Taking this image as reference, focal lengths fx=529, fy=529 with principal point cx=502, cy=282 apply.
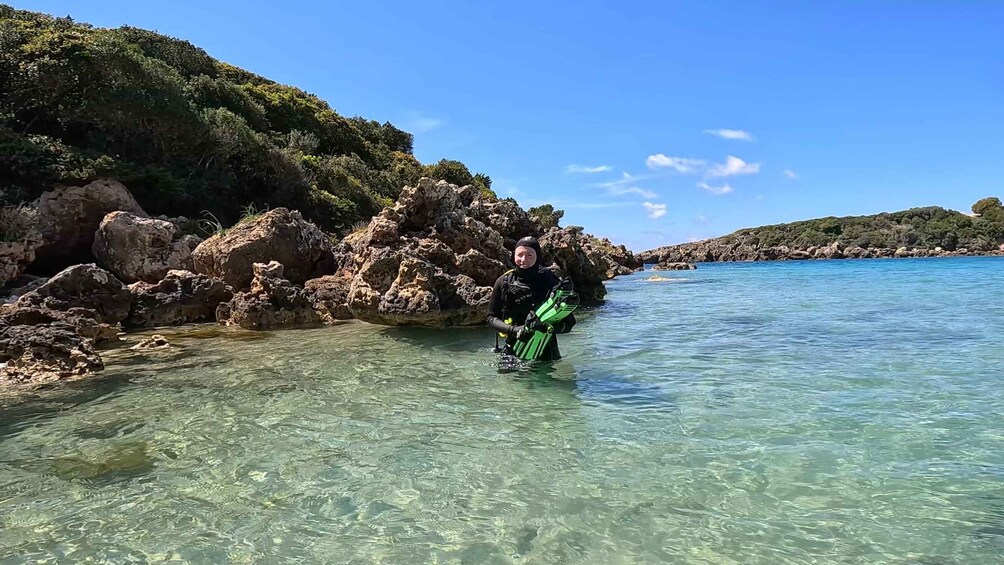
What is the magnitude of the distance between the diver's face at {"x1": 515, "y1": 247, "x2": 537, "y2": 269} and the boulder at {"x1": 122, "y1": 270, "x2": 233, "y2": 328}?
9584 mm

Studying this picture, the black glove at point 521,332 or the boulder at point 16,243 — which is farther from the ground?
the boulder at point 16,243

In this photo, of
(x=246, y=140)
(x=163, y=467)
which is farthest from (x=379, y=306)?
(x=246, y=140)

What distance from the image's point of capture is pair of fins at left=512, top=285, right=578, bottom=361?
648 centimetres

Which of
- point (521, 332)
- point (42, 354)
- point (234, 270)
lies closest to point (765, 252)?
point (234, 270)

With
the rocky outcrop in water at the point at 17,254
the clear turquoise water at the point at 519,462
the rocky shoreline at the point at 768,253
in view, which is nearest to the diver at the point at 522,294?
the clear turquoise water at the point at 519,462

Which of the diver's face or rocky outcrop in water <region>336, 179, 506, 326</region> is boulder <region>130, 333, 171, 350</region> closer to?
rocky outcrop in water <region>336, 179, 506, 326</region>

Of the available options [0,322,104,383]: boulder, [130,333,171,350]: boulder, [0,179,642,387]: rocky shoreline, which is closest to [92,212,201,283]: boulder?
[0,179,642,387]: rocky shoreline

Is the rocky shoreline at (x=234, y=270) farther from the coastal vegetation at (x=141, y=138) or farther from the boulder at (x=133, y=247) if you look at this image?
the coastal vegetation at (x=141, y=138)

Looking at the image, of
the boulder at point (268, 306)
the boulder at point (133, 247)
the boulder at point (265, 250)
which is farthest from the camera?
the boulder at point (133, 247)

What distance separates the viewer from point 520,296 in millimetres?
6898

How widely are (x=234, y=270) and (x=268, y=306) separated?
8.02 ft

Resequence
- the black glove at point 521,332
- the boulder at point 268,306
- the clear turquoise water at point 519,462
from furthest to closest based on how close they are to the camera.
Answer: the boulder at point 268,306
the black glove at point 521,332
the clear turquoise water at point 519,462

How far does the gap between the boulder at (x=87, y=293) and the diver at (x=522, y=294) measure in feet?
26.7

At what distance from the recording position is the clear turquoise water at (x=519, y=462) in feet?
9.84
